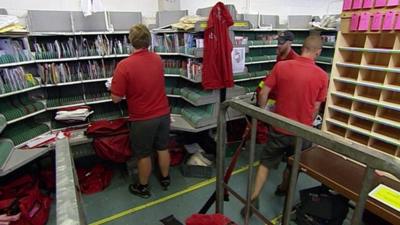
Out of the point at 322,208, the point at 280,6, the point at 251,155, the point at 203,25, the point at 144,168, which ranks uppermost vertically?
the point at 280,6

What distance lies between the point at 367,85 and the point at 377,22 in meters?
0.56

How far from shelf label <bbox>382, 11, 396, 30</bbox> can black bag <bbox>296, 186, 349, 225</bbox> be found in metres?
1.47

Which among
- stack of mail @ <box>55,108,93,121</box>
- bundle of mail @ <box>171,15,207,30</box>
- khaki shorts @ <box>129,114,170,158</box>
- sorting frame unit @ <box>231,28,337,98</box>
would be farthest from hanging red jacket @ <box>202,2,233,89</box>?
stack of mail @ <box>55,108,93,121</box>

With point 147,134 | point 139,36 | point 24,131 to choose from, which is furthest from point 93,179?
point 139,36

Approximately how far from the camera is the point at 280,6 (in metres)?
5.28

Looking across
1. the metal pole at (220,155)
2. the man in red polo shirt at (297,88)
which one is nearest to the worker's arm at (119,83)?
the metal pole at (220,155)

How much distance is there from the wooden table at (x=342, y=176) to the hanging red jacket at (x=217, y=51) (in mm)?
1268

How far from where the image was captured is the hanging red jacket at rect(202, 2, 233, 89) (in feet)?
9.00

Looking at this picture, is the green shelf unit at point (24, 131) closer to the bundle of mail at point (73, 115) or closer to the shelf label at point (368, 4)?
the bundle of mail at point (73, 115)

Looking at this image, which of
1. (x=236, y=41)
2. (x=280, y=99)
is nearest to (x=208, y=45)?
(x=236, y=41)

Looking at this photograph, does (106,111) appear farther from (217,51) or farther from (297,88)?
(297,88)

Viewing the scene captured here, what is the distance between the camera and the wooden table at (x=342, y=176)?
1411 millimetres

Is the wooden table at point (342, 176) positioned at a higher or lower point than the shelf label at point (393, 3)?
lower

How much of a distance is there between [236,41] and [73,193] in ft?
9.42
